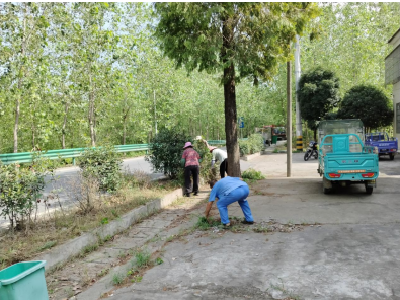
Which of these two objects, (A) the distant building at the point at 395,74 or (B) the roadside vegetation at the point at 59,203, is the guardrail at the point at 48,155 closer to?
(B) the roadside vegetation at the point at 59,203

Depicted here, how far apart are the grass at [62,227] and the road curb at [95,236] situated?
0.31ft

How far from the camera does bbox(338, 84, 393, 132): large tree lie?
84.0ft

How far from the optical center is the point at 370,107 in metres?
25.5

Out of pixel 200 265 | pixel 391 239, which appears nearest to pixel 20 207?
pixel 200 265

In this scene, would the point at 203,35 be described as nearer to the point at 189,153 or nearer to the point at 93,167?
the point at 189,153

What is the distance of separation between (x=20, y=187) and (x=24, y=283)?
2447 millimetres

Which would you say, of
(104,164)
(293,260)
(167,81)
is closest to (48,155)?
(104,164)

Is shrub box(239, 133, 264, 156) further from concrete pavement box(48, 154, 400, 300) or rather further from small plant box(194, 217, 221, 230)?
small plant box(194, 217, 221, 230)

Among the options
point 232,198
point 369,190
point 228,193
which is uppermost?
point 228,193

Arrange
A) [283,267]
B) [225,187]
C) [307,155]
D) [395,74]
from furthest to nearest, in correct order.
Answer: [395,74]
[307,155]
[225,187]
[283,267]

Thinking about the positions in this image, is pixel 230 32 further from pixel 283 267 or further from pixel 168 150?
pixel 283 267

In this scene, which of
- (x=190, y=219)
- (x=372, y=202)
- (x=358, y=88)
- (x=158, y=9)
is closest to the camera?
(x=190, y=219)

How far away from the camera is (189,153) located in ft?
32.1

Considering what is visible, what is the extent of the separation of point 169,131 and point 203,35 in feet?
11.1
